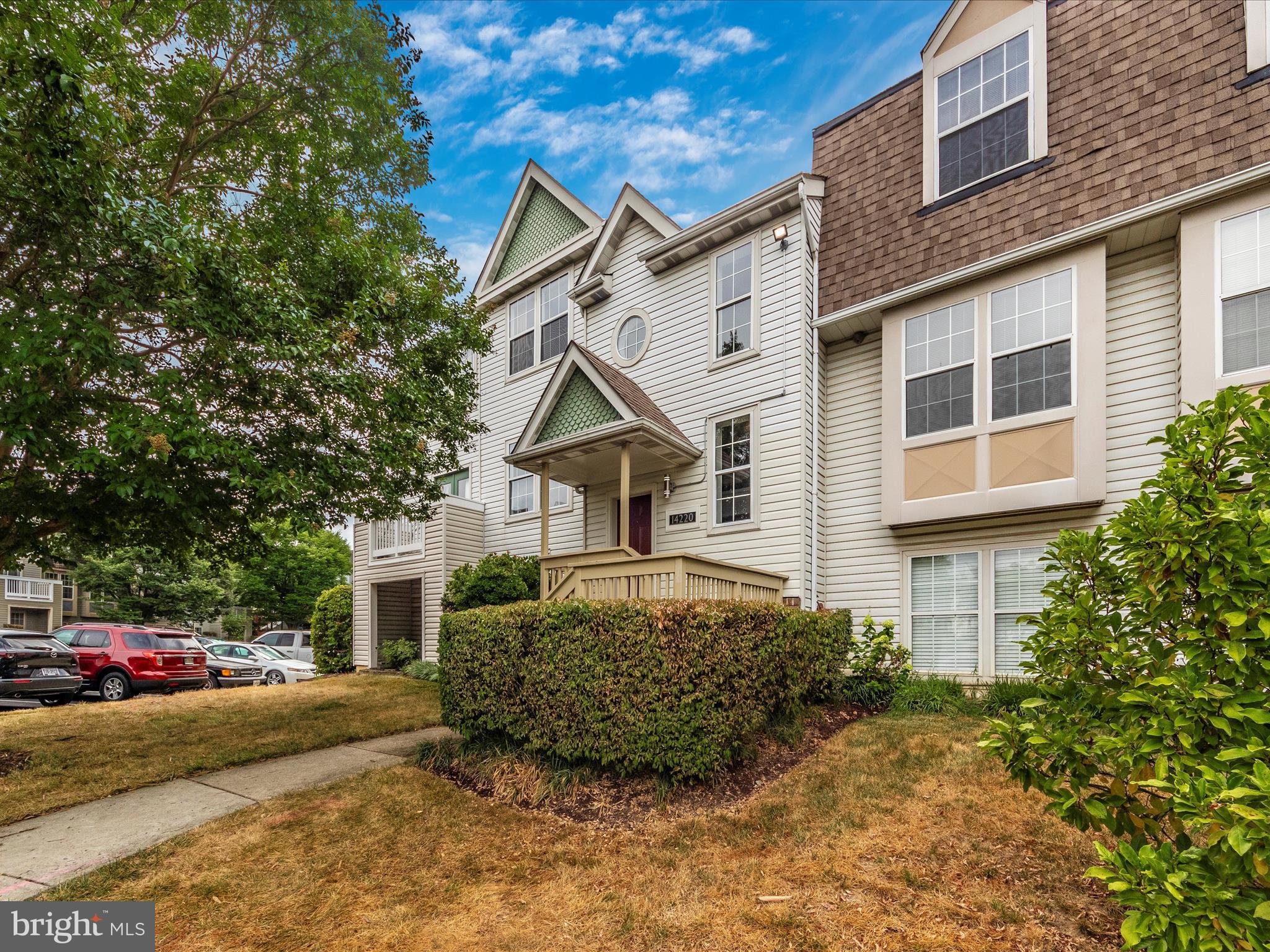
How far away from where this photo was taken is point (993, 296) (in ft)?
28.4

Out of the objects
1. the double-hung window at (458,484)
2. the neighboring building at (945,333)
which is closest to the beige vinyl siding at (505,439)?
the double-hung window at (458,484)

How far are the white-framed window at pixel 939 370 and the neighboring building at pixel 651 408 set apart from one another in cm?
152

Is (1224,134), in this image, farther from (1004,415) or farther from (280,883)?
(280,883)

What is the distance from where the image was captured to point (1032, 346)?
823 centimetres

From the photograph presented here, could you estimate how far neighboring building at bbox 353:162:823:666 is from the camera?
9703mm

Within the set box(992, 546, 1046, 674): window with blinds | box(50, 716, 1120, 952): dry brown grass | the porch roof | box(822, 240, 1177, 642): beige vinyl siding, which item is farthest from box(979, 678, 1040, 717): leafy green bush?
the porch roof

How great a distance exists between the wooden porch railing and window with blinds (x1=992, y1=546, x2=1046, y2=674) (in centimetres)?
302

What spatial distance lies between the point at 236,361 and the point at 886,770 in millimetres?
7711

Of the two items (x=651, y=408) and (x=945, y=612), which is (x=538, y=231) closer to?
(x=651, y=408)

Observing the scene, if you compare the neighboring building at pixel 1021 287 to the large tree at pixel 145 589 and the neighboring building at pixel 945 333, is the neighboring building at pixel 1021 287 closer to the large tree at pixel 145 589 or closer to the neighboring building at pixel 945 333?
the neighboring building at pixel 945 333

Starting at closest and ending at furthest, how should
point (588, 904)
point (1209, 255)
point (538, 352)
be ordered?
point (588, 904) < point (1209, 255) < point (538, 352)

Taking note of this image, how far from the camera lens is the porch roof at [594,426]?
9.85m

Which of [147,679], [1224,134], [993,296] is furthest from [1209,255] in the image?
[147,679]

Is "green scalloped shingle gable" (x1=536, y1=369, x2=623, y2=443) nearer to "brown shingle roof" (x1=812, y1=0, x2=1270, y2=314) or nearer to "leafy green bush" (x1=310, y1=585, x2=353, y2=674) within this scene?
"brown shingle roof" (x1=812, y1=0, x2=1270, y2=314)
